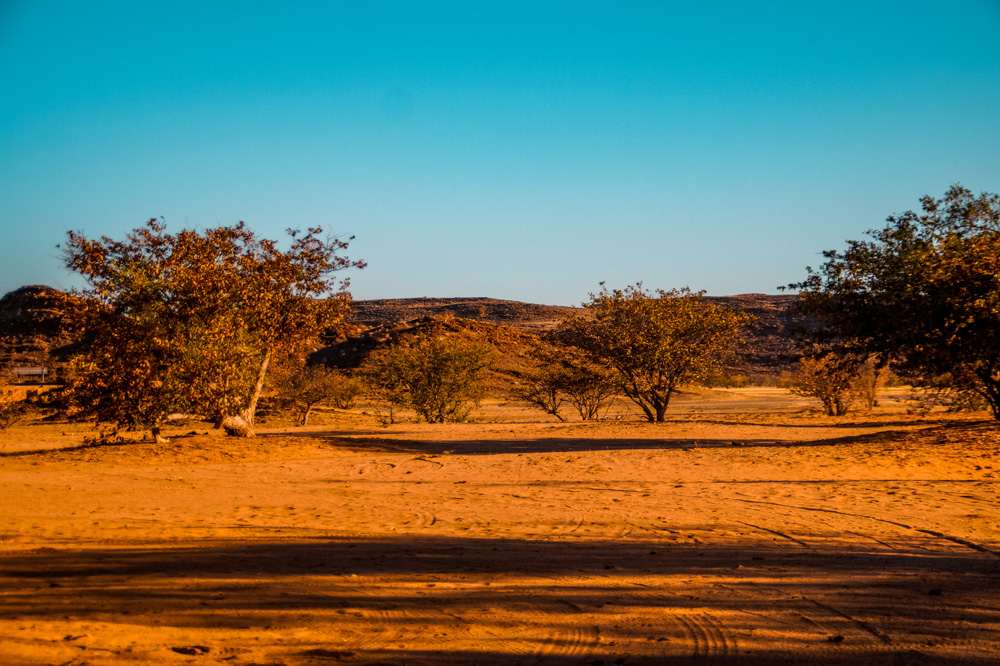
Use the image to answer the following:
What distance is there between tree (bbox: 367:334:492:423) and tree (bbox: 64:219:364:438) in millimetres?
13504

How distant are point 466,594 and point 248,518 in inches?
186

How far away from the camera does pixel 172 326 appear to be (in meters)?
16.3

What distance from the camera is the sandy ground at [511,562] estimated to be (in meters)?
4.32

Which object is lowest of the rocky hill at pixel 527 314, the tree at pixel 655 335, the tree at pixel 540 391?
the tree at pixel 540 391

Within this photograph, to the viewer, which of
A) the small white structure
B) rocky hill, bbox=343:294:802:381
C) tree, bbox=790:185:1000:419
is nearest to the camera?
tree, bbox=790:185:1000:419

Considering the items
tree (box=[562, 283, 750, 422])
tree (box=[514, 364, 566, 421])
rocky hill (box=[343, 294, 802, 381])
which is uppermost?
rocky hill (box=[343, 294, 802, 381])

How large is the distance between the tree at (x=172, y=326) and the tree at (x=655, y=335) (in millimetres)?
11302

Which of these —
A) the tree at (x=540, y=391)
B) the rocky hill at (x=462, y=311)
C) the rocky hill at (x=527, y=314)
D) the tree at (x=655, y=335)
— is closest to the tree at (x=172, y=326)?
the tree at (x=655, y=335)

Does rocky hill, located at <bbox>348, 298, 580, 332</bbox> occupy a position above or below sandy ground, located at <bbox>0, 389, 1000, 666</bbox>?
above

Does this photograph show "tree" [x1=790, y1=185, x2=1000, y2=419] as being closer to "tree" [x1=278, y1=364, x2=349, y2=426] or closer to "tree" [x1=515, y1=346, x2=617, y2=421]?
"tree" [x1=515, y1=346, x2=617, y2=421]

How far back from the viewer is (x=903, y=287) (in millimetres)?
15969

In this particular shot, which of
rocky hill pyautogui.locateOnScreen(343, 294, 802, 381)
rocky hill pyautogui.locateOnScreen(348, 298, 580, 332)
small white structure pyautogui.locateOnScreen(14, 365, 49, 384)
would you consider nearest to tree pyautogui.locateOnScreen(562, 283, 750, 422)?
small white structure pyautogui.locateOnScreen(14, 365, 49, 384)

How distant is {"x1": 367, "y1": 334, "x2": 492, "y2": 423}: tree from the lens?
31250mm

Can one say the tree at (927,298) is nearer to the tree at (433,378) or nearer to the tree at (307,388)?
the tree at (433,378)
